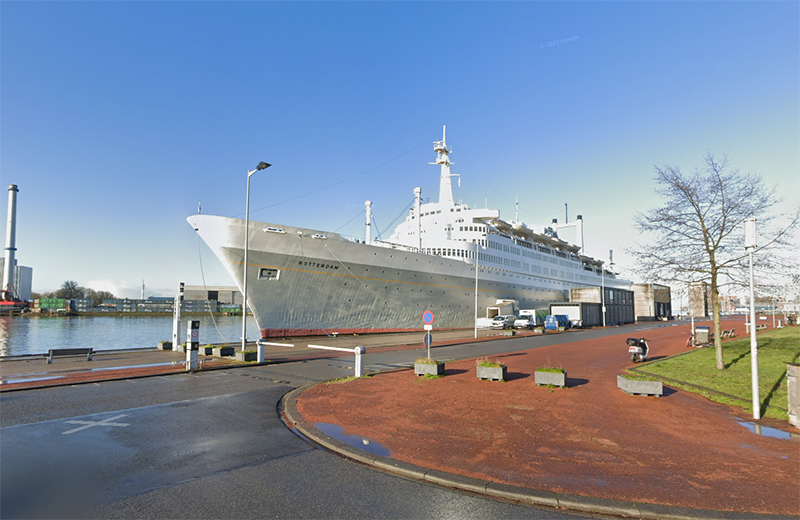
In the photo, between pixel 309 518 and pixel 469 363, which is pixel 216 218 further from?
pixel 309 518

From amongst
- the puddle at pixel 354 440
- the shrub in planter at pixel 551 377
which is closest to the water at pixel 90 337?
the puddle at pixel 354 440

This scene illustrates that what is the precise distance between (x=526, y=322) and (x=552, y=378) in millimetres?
28043

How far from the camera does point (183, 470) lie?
5.35m

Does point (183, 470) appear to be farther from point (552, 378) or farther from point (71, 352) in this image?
point (71, 352)

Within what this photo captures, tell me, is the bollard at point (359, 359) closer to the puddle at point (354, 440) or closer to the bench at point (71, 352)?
the puddle at point (354, 440)

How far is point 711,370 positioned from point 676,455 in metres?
9.42

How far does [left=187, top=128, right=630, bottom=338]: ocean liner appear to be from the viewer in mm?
24891

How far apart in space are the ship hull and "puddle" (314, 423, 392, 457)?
1892cm

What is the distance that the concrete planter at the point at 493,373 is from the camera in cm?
1182

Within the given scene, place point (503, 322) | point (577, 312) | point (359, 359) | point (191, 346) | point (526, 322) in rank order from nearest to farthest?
point (359, 359), point (191, 346), point (526, 322), point (503, 322), point (577, 312)

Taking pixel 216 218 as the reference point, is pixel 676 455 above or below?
below

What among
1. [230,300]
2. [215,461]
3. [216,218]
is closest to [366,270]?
[216,218]

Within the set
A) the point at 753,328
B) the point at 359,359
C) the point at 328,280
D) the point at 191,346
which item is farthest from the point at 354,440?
the point at 328,280

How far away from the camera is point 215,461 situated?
5.71 metres
